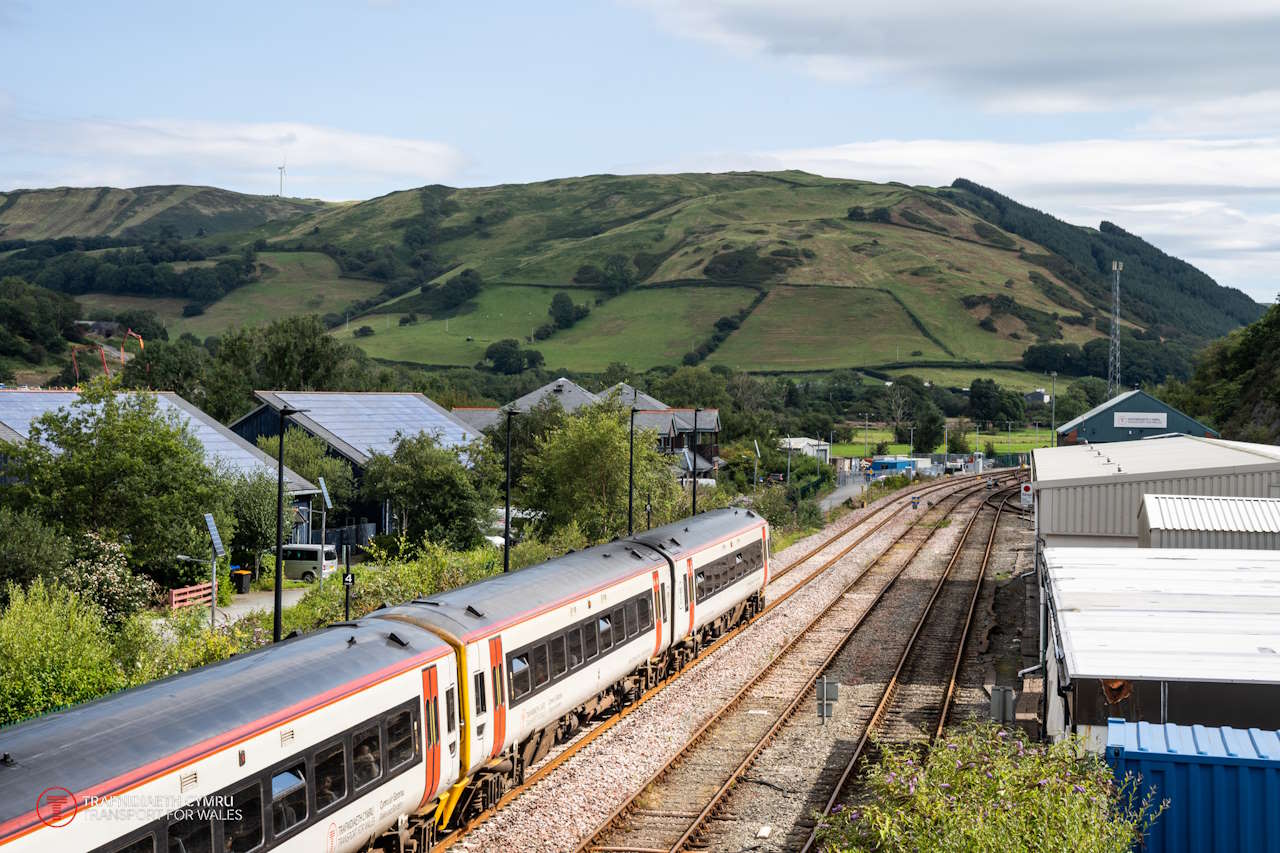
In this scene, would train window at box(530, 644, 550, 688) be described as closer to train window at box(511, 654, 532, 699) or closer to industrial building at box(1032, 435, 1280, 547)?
train window at box(511, 654, 532, 699)

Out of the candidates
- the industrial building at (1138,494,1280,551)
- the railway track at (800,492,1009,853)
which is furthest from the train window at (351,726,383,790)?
the industrial building at (1138,494,1280,551)

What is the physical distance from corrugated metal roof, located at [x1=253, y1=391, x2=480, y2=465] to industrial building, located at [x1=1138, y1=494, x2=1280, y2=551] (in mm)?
32222

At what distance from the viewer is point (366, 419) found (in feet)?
200

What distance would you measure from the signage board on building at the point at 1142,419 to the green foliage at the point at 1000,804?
2331 inches

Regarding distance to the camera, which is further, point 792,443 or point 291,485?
point 792,443

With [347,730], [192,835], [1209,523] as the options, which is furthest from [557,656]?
[1209,523]

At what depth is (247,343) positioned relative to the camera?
3797 inches

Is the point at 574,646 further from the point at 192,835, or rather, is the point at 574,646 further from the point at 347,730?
the point at 192,835

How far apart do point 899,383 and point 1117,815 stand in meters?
170

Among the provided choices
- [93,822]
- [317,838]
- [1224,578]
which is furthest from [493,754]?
[1224,578]

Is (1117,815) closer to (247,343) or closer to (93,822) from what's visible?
(93,822)

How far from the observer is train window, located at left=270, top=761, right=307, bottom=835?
12094 mm

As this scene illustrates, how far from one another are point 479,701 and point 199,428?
3882cm

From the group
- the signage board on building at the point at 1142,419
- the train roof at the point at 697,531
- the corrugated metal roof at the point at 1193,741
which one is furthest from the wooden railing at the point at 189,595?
the signage board on building at the point at 1142,419
